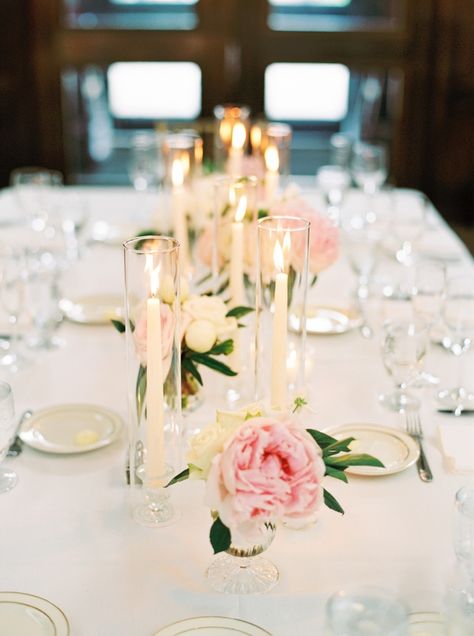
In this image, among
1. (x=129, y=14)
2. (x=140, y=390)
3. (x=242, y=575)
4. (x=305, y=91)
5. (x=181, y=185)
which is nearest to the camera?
(x=242, y=575)

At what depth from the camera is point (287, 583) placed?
4.01 ft

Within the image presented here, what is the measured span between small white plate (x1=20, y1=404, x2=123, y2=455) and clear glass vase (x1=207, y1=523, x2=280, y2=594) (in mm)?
383

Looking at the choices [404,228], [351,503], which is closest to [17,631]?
[351,503]

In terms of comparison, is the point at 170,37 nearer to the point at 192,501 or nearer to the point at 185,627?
the point at 192,501

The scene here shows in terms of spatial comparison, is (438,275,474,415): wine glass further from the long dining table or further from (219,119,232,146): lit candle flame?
(219,119,232,146): lit candle flame

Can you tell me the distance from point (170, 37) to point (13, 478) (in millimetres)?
3552

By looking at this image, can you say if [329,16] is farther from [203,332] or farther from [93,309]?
[203,332]

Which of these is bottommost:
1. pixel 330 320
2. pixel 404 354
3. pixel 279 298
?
pixel 330 320

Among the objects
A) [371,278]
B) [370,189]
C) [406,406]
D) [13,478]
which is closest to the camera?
[13,478]

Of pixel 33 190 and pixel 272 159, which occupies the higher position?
pixel 272 159

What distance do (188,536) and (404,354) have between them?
0.59 m

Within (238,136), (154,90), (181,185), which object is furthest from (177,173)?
(154,90)

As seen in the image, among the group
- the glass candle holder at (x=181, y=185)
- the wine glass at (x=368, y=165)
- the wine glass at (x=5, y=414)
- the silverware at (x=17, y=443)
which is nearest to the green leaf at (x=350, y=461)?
the wine glass at (x=5, y=414)

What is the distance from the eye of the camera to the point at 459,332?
185 centimetres
